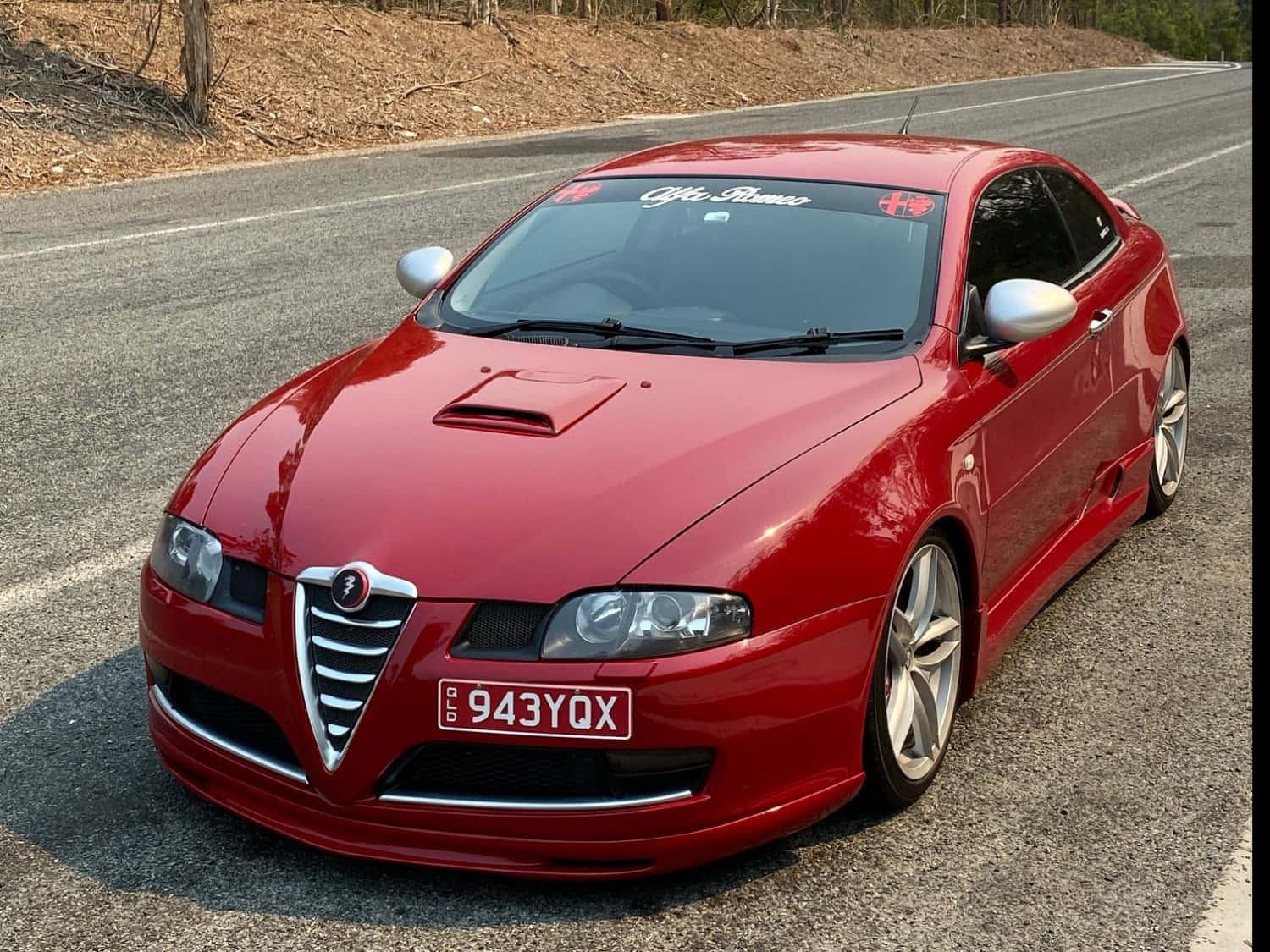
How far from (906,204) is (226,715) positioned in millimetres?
2459

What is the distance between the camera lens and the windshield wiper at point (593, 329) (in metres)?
4.32

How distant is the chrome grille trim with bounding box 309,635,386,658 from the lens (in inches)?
126

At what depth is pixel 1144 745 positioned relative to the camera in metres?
4.10

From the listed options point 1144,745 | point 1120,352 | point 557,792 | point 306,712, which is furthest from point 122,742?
point 1120,352

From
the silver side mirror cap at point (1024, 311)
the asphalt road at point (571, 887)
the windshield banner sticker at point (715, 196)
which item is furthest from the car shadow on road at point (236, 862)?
the windshield banner sticker at point (715, 196)

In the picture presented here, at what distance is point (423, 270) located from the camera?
505cm

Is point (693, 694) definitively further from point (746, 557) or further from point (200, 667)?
point (200, 667)

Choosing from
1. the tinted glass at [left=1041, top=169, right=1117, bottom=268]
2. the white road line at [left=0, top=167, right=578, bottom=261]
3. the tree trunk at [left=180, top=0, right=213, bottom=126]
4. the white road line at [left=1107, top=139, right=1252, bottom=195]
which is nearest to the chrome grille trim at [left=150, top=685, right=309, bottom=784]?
the tinted glass at [left=1041, top=169, right=1117, bottom=268]

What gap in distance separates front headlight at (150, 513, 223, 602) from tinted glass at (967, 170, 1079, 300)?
223 cm

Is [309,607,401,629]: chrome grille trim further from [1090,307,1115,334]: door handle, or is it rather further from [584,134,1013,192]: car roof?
[1090,307,1115,334]: door handle

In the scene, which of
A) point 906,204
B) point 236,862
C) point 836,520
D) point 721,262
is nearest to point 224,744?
point 236,862

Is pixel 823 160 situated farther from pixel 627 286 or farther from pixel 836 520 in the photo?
pixel 836 520

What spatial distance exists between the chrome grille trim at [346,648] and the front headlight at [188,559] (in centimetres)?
35

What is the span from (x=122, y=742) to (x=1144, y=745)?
8.54 feet
